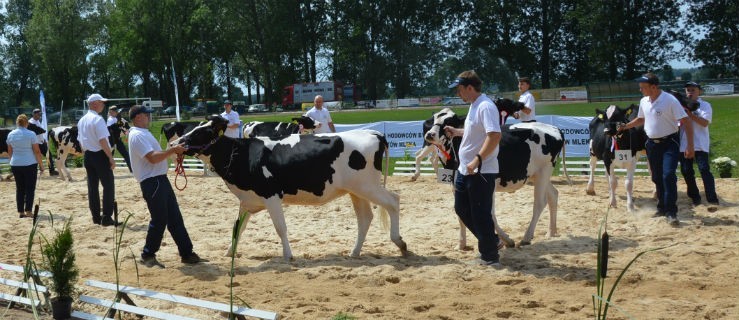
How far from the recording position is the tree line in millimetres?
69125

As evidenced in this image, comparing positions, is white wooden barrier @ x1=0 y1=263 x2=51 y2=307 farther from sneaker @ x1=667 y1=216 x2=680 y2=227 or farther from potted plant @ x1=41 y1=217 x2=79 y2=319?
sneaker @ x1=667 y1=216 x2=680 y2=227

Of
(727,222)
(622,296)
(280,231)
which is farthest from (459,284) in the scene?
(727,222)

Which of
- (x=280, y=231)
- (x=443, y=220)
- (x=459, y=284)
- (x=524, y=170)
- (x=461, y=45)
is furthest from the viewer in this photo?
(x=461, y=45)

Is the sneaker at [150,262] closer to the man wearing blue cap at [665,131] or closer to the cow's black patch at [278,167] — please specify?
the cow's black patch at [278,167]

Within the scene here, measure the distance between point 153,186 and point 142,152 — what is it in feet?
1.47

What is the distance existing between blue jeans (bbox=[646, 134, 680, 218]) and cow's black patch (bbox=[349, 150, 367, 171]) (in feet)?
13.6

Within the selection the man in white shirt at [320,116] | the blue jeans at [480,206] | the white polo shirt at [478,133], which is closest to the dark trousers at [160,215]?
the blue jeans at [480,206]

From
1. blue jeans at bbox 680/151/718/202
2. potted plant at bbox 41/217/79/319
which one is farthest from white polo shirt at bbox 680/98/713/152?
potted plant at bbox 41/217/79/319

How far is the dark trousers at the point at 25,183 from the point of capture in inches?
512

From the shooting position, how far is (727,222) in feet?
32.8

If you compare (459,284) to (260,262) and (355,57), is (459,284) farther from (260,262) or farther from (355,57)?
(355,57)

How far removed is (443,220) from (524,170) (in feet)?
6.82

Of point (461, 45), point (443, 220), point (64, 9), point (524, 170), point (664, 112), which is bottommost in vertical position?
point (443, 220)

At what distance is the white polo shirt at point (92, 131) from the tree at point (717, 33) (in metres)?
61.1
